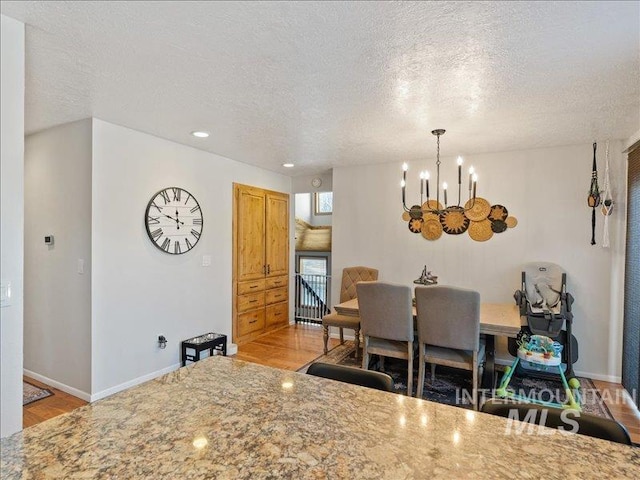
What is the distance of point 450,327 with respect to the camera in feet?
9.70

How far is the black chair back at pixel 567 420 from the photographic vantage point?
1139 millimetres

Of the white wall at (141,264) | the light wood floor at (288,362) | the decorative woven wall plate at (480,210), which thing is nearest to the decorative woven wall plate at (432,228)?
the decorative woven wall plate at (480,210)

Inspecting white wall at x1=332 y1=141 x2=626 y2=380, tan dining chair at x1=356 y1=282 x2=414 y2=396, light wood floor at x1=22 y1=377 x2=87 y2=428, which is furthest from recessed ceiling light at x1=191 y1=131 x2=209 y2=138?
light wood floor at x1=22 y1=377 x2=87 y2=428

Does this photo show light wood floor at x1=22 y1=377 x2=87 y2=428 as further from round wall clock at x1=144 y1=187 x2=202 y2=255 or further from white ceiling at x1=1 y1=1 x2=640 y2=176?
white ceiling at x1=1 y1=1 x2=640 y2=176

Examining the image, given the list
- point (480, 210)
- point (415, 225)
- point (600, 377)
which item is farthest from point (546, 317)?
point (415, 225)

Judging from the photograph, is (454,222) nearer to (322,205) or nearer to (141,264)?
(141,264)

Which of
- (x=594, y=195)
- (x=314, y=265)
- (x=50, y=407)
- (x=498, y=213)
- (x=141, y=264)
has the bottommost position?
(x=50, y=407)

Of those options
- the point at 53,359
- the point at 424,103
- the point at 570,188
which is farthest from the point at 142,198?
the point at 570,188

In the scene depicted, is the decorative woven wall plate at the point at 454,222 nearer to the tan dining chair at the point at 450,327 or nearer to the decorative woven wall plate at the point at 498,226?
the decorative woven wall plate at the point at 498,226

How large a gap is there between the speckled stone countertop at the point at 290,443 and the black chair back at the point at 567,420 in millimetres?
166

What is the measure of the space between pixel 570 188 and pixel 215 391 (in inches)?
163

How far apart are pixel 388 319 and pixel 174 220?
241 cm

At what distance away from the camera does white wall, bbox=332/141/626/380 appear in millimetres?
3732

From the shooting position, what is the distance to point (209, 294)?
4.33 meters
